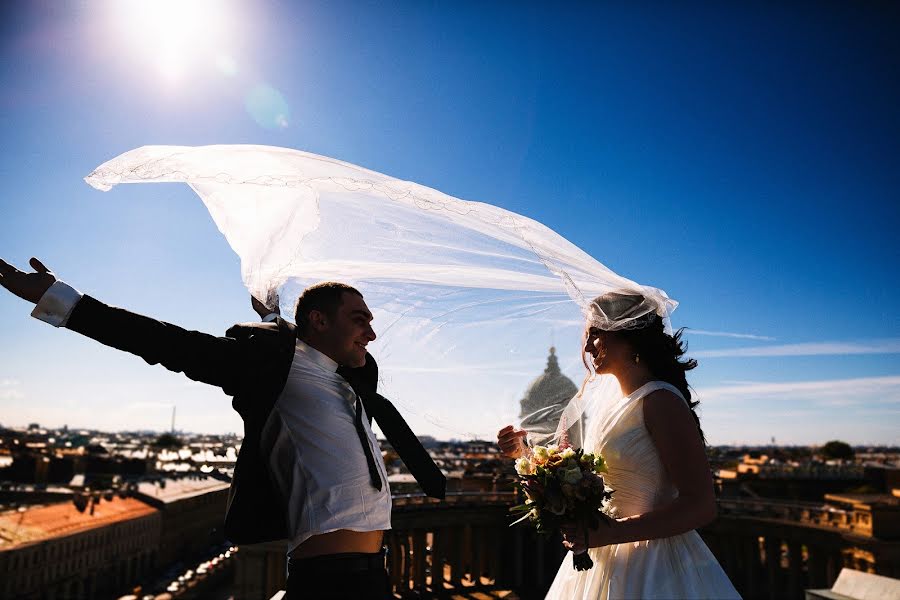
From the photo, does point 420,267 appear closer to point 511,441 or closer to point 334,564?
point 511,441

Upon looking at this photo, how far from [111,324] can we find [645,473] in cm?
221

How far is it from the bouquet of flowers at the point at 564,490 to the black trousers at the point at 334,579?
0.69 metres

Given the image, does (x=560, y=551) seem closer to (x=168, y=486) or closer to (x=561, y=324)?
(x=561, y=324)

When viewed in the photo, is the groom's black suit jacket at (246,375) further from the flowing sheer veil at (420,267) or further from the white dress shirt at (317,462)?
the flowing sheer veil at (420,267)

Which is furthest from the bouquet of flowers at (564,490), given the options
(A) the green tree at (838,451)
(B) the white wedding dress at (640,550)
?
(A) the green tree at (838,451)

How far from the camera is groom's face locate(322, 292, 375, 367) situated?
8.84 feet

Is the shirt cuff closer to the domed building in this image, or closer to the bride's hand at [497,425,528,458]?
the bride's hand at [497,425,528,458]

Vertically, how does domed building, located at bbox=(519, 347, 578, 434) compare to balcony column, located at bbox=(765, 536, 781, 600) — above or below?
above

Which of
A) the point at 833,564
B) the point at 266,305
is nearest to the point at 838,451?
the point at 833,564

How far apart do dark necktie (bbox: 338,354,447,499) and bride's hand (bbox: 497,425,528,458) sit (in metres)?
0.49

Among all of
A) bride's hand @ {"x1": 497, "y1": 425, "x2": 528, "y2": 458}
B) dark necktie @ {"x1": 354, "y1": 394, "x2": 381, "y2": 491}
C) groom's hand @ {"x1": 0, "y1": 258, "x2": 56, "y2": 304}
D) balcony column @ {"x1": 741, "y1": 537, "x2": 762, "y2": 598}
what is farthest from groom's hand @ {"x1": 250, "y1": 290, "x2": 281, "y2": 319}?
balcony column @ {"x1": 741, "y1": 537, "x2": 762, "y2": 598}

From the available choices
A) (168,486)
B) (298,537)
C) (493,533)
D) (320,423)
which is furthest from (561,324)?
(168,486)

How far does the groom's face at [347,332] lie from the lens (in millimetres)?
2695

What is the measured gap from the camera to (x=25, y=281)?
205cm
